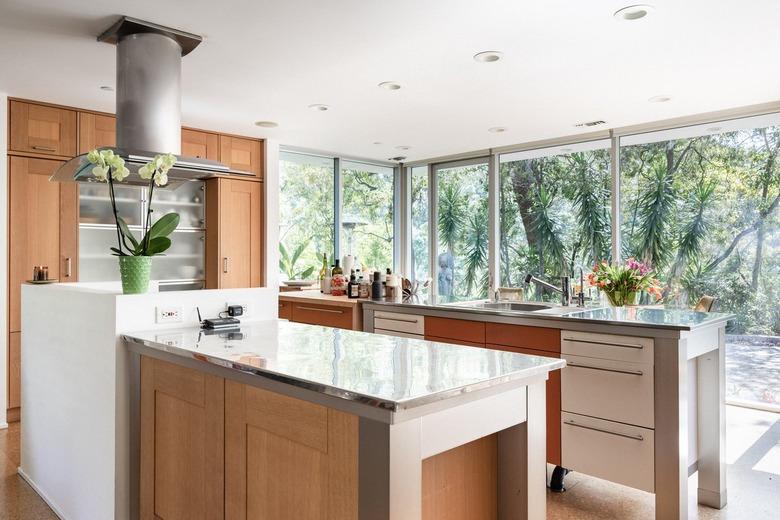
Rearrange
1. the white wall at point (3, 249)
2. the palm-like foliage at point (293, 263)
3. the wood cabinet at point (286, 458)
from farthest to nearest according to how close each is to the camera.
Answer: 1. the palm-like foliage at point (293, 263)
2. the white wall at point (3, 249)
3. the wood cabinet at point (286, 458)

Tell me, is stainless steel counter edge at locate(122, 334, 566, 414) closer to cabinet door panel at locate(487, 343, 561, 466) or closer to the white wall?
cabinet door panel at locate(487, 343, 561, 466)

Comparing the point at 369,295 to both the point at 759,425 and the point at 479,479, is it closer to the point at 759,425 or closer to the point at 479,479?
the point at 479,479

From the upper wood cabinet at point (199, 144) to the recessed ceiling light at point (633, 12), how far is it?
11.7 feet

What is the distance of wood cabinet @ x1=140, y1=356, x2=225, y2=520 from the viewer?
1778 millimetres

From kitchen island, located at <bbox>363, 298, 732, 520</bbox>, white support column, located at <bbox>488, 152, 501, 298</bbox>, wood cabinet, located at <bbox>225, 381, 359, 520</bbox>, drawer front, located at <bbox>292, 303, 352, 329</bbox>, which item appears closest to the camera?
wood cabinet, located at <bbox>225, 381, 359, 520</bbox>

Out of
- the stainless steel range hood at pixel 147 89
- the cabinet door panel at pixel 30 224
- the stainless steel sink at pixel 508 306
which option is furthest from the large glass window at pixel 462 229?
the stainless steel range hood at pixel 147 89

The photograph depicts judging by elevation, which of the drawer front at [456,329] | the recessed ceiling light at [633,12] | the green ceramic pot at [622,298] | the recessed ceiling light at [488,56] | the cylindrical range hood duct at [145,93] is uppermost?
the recessed ceiling light at [488,56]

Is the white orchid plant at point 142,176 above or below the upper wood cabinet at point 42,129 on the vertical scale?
below

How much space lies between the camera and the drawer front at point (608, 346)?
7.97 feet

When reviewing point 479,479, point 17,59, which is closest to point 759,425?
point 479,479

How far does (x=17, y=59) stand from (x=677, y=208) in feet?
16.7

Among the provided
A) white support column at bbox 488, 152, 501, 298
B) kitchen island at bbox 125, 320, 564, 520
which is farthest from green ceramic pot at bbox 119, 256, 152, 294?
white support column at bbox 488, 152, 501, 298

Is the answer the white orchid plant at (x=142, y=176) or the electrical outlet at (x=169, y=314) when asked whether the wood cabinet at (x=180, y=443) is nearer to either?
the electrical outlet at (x=169, y=314)

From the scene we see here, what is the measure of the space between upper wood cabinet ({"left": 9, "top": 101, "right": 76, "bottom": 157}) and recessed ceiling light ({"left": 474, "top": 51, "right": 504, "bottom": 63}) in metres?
3.10
